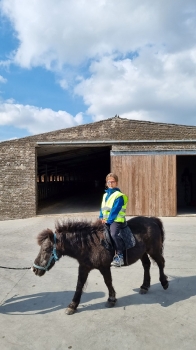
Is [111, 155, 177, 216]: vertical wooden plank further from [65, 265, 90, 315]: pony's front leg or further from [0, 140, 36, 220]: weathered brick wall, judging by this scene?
[65, 265, 90, 315]: pony's front leg

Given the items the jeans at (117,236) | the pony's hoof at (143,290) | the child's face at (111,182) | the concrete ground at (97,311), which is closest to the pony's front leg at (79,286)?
the concrete ground at (97,311)

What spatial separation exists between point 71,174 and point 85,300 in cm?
2824

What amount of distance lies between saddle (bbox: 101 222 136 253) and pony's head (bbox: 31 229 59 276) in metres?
0.71

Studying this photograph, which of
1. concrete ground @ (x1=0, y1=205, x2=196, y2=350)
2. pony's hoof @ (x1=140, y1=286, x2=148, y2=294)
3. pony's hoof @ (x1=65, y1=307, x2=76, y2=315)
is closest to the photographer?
concrete ground @ (x1=0, y1=205, x2=196, y2=350)

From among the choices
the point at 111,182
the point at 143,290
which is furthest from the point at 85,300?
the point at 111,182

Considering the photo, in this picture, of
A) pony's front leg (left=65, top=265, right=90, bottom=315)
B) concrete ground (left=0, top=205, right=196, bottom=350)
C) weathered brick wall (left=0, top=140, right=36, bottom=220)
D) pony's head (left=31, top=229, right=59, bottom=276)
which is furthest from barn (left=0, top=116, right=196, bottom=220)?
pony's head (left=31, top=229, right=59, bottom=276)

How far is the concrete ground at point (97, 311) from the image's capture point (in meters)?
3.15

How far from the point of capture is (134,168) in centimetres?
1220

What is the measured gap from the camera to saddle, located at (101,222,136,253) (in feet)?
12.9

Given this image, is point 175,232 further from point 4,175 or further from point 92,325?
point 4,175

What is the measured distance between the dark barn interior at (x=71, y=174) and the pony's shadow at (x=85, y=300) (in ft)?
28.1

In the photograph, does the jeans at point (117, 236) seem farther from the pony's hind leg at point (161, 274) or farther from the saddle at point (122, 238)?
the pony's hind leg at point (161, 274)

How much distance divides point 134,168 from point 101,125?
2360 millimetres

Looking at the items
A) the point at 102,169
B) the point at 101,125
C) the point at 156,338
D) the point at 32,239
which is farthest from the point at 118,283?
the point at 102,169
